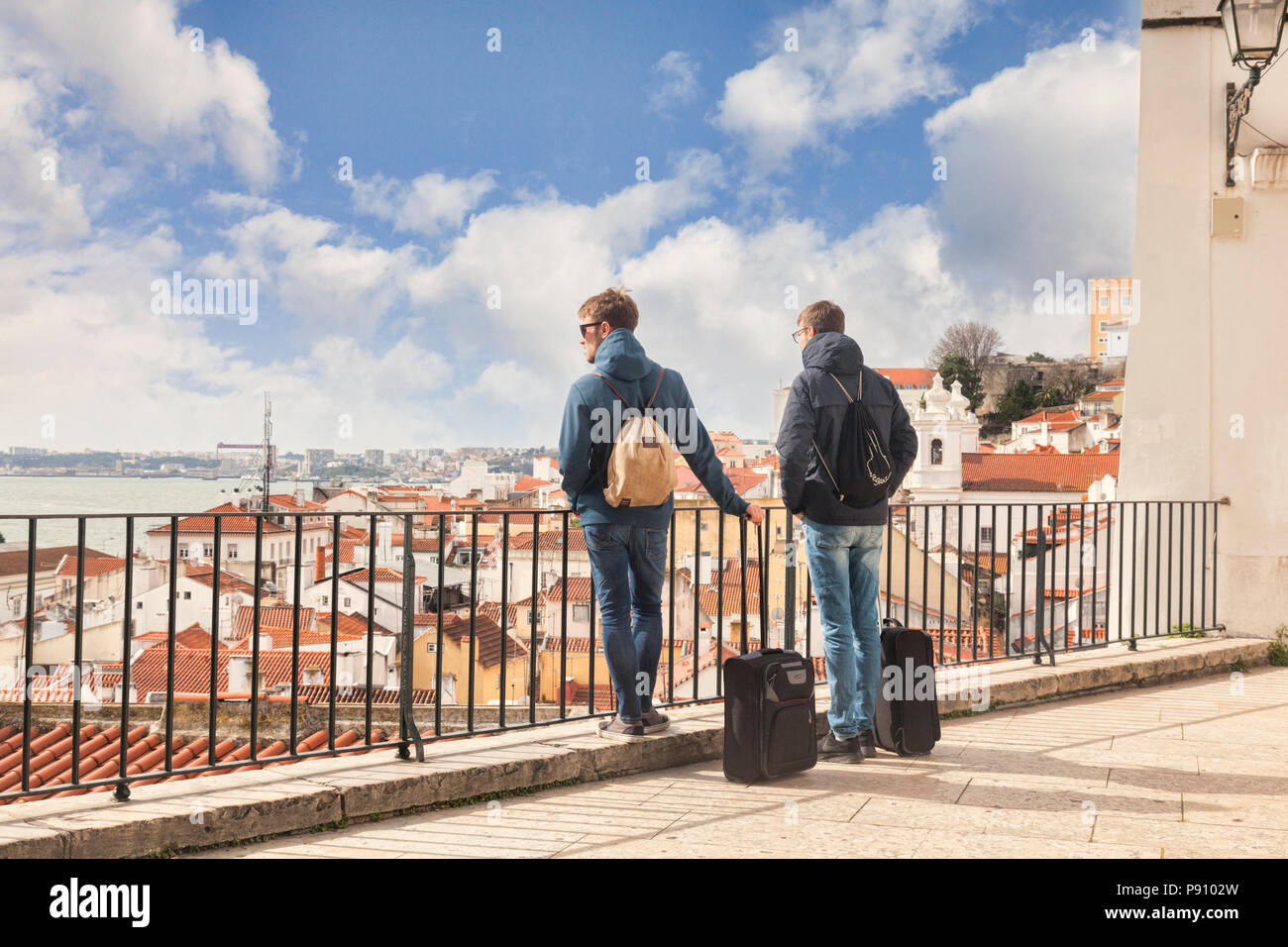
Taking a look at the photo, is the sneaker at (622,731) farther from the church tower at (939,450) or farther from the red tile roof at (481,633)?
the church tower at (939,450)

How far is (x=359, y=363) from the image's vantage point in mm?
165500

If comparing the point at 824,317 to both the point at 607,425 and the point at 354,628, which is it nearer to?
the point at 607,425

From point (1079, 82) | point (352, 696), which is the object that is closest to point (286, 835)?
point (352, 696)

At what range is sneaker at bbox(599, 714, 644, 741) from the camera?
13.7ft

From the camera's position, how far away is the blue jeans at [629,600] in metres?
4.01

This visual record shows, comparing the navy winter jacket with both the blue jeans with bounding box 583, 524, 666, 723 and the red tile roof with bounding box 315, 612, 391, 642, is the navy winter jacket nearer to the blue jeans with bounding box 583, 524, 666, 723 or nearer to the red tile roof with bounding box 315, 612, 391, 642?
the blue jeans with bounding box 583, 524, 666, 723

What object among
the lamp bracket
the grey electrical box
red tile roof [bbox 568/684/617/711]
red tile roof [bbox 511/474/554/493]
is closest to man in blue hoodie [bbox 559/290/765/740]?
red tile roof [bbox 568/684/617/711]

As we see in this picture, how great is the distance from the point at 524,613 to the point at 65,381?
148737mm

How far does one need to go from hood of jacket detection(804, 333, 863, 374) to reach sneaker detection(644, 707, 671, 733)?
1.59m

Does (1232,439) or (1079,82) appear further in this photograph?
(1079,82)

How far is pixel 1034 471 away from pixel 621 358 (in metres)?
70.1

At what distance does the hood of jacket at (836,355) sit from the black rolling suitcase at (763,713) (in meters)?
1.19

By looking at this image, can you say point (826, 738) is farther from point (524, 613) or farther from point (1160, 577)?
point (524, 613)

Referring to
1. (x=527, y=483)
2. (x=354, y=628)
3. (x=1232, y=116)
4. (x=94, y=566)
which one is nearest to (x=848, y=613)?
(x=94, y=566)
